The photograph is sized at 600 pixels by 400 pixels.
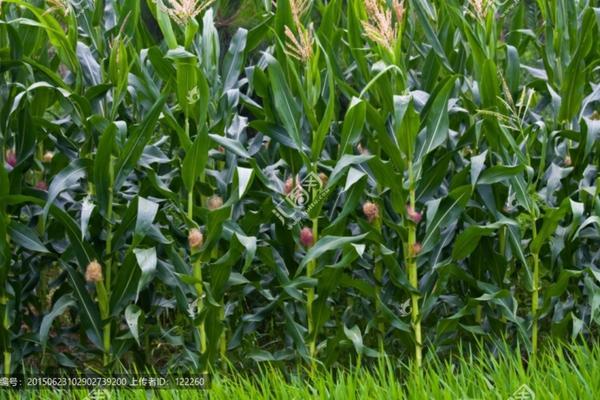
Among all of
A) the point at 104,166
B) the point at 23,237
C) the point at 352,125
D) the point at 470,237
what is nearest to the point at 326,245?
the point at 352,125

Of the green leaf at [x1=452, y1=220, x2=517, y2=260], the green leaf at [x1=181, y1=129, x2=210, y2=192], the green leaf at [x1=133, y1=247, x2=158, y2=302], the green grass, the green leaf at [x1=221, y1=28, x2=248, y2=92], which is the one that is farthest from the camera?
the green leaf at [x1=221, y1=28, x2=248, y2=92]

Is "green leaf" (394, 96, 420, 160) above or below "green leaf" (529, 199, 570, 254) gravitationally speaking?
above

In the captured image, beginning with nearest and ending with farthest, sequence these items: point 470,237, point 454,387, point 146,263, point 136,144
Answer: point 454,387 → point 146,263 → point 136,144 → point 470,237

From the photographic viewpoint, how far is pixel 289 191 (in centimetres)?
423

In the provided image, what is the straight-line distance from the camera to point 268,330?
16.3ft

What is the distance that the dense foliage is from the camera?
407cm

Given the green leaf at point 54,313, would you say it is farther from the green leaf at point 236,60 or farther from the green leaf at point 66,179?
the green leaf at point 236,60

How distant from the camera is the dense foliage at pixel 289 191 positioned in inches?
160

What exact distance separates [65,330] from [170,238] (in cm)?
62

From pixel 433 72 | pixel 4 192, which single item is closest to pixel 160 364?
pixel 4 192

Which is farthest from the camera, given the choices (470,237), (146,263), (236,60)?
(236,60)

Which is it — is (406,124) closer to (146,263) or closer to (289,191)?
(289,191)

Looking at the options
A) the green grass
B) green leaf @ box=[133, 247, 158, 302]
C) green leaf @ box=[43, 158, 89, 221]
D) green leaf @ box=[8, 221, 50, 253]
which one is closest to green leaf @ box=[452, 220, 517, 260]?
the green grass

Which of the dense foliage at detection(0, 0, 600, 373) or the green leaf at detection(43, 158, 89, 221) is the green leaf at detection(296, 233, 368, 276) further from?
the green leaf at detection(43, 158, 89, 221)
